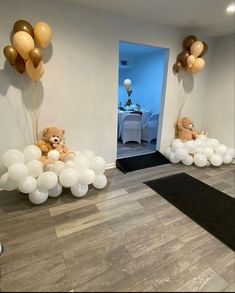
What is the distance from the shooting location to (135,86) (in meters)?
6.55

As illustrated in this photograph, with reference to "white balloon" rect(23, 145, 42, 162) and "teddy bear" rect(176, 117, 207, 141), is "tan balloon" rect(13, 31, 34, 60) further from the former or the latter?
"teddy bear" rect(176, 117, 207, 141)

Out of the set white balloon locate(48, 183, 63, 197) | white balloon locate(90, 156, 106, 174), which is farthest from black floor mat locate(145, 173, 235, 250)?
white balloon locate(48, 183, 63, 197)

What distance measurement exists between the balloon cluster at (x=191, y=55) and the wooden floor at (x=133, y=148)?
183 cm

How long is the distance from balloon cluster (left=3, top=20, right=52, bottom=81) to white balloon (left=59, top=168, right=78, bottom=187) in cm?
121

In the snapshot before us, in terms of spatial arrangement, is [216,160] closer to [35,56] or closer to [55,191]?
[55,191]

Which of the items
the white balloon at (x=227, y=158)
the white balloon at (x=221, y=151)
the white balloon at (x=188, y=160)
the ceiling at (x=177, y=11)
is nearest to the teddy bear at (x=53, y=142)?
the ceiling at (x=177, y=11)

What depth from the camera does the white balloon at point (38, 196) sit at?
2.25 meters

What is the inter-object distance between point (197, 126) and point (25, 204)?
3.83 metres

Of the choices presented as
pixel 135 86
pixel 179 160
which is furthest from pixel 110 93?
pixel 135 86

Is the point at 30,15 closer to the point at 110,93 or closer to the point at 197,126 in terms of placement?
the point at 110,93

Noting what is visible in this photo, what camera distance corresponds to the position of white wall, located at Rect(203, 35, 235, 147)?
3.82 meters

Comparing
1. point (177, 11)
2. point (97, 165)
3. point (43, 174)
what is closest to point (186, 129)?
point (177, 11)

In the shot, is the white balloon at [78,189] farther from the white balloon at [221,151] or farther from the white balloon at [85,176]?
the white balloon at [221,151]

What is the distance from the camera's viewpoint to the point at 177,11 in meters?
2.70
